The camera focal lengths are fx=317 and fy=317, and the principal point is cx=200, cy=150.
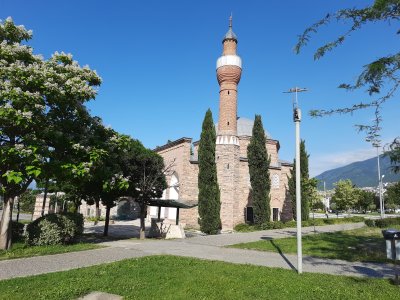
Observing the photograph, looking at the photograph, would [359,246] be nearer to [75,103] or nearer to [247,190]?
[75,103]

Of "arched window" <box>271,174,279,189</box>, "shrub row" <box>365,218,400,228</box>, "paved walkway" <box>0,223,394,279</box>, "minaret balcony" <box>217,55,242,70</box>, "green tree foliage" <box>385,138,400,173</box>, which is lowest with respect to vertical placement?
"paved walkway" <box>0,223,394,279</box>

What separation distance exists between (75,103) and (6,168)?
12.8ft

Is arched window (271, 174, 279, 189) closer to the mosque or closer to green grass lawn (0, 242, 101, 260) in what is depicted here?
the mosque

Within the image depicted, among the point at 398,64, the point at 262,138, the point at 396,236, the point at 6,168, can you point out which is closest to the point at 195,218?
the point at 262,138

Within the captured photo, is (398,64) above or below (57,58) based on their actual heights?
below

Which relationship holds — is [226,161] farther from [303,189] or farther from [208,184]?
[303,189]

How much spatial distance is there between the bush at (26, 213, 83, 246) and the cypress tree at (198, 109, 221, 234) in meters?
12.4

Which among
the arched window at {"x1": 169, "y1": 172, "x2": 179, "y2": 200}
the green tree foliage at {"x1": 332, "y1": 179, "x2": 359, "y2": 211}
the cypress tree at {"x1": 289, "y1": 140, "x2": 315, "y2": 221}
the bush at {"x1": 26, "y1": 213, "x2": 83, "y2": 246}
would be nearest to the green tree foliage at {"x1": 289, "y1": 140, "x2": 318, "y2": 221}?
the cypress tree at {"x1": 289, "y1": 140, "x2": 315, "y2": 221}

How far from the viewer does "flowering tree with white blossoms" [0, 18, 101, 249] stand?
11805 mm

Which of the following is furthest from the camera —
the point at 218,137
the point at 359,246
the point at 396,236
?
the point at 218,137

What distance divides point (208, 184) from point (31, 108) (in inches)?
682

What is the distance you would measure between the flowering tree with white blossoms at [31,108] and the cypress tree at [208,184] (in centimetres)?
1385

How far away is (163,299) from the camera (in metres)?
6.87

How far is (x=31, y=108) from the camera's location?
40.1 ft
